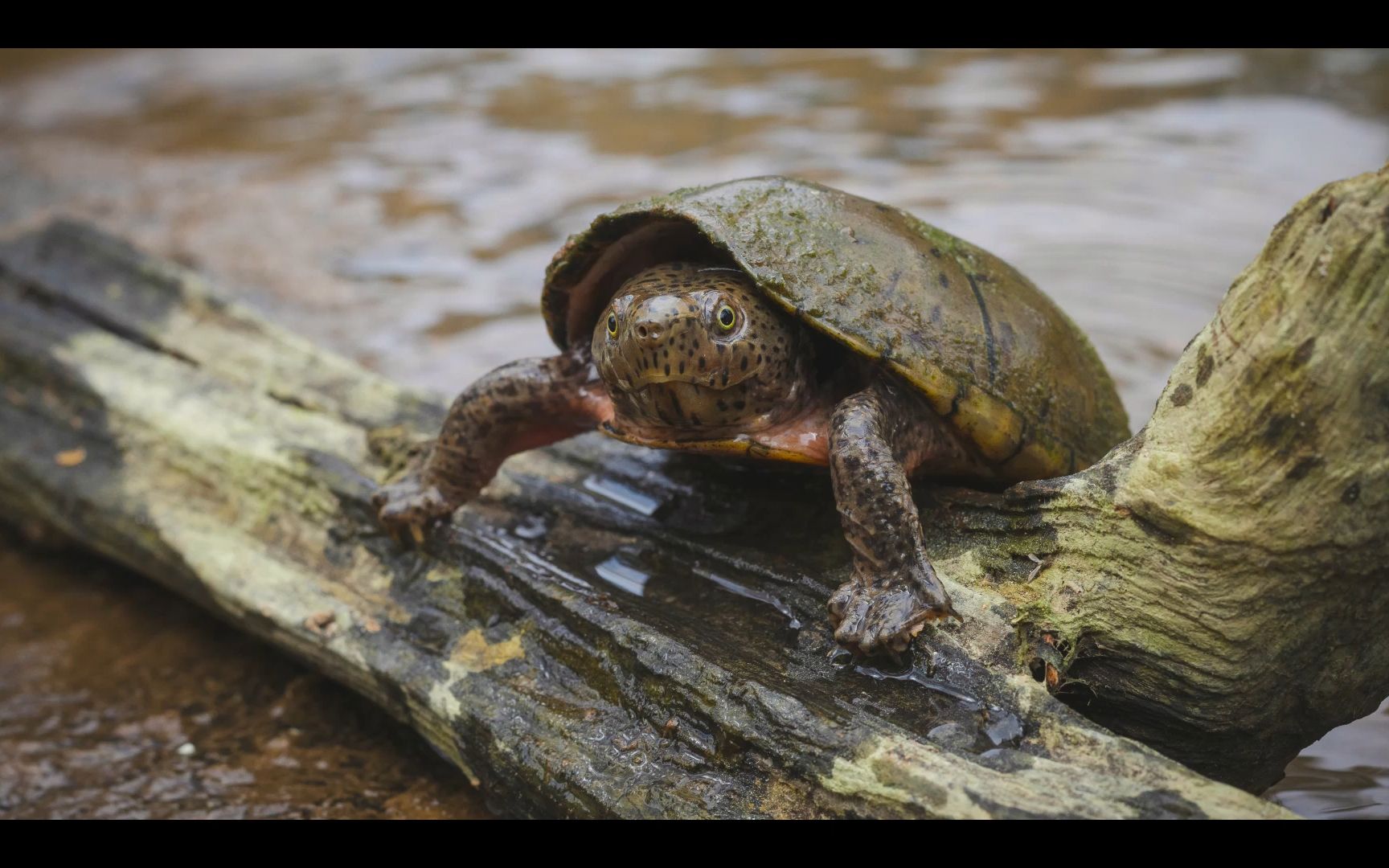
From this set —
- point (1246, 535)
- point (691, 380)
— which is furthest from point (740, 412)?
point (1246, 535)

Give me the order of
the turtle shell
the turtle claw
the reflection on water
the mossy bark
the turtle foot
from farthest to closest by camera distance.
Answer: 1. the turtle claw
2. the reflection on water
3. the turtle shell
4. the turtle foot
5. the mossy bark

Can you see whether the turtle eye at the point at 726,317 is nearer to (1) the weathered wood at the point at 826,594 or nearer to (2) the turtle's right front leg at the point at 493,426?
(2) the turtle's right front leg at the point at 493,426

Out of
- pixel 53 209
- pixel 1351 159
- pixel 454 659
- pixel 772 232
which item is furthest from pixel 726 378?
pixel 53 209

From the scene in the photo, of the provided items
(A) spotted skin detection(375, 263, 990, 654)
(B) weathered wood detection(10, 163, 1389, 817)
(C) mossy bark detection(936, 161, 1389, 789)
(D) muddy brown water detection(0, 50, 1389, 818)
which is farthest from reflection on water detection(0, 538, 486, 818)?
(C) mossy bark detection(936, 161, 1389, 789)

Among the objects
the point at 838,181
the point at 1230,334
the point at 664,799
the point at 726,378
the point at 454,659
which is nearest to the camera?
the point at 1230,334

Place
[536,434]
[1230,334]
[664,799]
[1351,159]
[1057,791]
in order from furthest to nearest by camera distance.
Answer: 1. [1351,159]
2. [536,434]
3. [664,799]
4. [1230,334]
5. [1057,791]

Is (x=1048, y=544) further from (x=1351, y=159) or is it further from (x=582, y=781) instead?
(x=1351, y=159)

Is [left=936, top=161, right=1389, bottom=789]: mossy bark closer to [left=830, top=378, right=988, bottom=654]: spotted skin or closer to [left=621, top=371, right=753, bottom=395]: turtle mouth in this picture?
[left=830, top=378, right=988, bottom=654]: spotted skin

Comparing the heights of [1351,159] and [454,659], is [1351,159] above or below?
above
